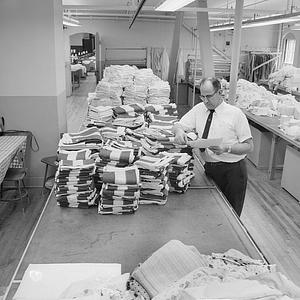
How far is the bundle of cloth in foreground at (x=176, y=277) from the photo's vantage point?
143 cm

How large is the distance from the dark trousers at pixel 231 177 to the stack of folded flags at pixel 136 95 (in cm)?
257

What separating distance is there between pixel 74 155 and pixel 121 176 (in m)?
0.50

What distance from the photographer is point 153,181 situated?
2.70 m

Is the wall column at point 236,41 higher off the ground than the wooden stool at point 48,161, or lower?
higher

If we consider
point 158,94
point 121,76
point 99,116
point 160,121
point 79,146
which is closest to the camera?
point 79,146

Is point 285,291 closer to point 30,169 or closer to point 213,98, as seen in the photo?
point 213,98

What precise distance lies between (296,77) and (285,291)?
9.63 meters

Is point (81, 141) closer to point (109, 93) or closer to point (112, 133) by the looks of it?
point (112, 133)

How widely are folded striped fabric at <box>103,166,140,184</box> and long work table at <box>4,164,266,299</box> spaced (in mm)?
251

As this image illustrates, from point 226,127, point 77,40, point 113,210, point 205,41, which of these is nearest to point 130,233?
point 113,210

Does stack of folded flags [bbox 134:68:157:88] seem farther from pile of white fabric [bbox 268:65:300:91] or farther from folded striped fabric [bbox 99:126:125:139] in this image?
pile of white fabric [bbox 268:65:300:91]

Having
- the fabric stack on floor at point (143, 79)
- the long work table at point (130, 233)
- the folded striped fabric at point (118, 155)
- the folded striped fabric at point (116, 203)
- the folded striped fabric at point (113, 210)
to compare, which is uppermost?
the fabric stack on floor at point (143, 79)

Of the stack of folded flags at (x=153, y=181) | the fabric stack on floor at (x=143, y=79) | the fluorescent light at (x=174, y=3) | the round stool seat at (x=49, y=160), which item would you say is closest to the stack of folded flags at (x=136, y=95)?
the fabric stack on floor at (x=143, y=79)

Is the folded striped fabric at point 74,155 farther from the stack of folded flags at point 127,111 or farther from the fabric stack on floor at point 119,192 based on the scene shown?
the stack of folded flags at point 127,111
